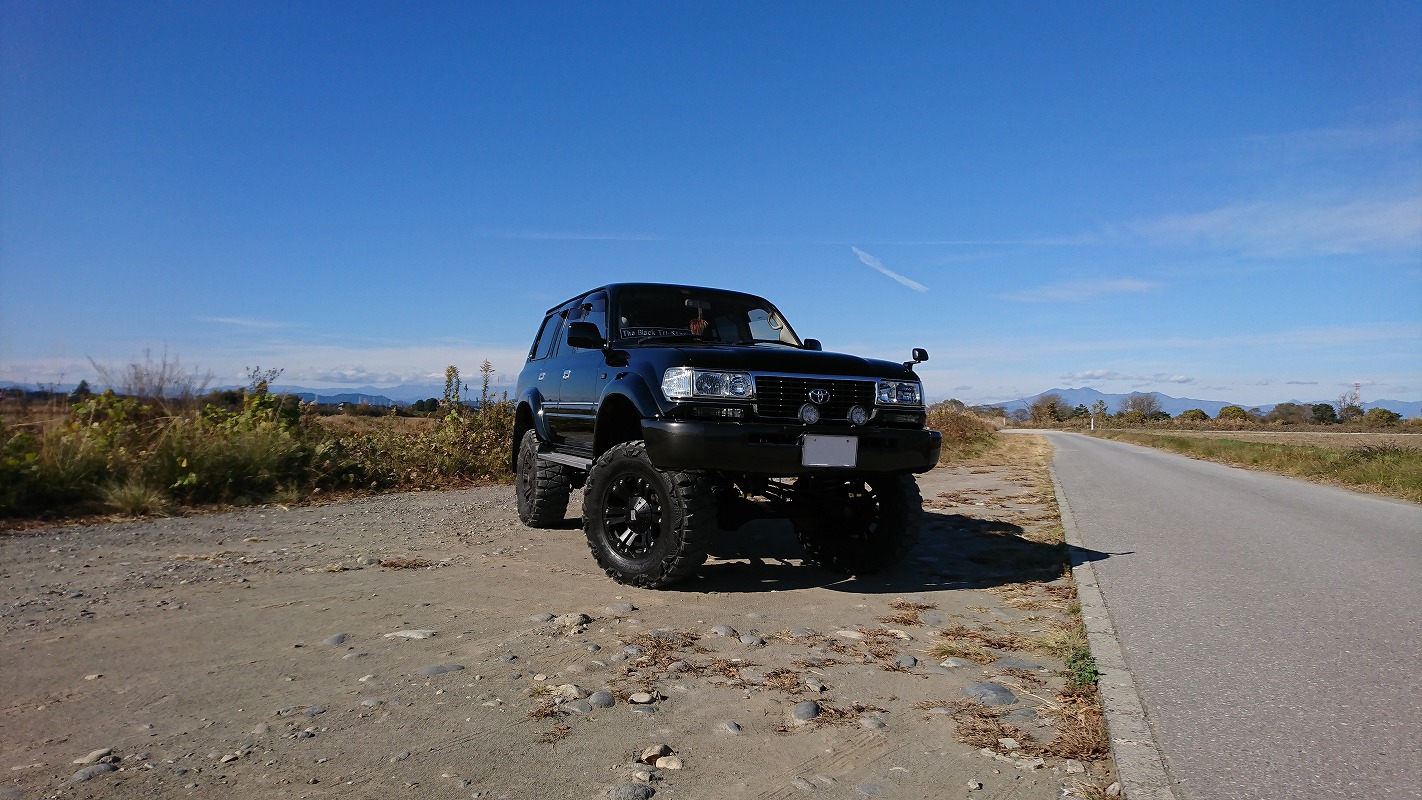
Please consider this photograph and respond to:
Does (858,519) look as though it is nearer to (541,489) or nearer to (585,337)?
(585,337)

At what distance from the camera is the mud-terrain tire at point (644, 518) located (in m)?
4.81

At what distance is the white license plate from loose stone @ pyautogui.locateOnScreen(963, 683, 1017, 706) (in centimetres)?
168

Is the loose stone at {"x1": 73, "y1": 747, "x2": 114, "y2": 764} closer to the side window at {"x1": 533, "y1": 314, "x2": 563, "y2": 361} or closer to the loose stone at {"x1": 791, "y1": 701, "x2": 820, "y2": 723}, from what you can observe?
the loose stone at {"x1": 791, "y1": 701, "x2": 820, "y2": 723}

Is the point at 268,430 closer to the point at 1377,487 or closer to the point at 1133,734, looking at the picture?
the point at 1133,734

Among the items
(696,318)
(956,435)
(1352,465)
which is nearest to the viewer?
(696,318)

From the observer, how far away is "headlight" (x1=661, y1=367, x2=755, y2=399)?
4.78m

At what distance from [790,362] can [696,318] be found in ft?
5.97

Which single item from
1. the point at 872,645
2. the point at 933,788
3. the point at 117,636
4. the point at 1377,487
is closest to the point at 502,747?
the point at 933,788

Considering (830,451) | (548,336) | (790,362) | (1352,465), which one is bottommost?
(1352,465)

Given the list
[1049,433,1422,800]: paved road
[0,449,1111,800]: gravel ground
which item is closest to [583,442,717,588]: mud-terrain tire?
[0,449,1111,800]: gravel ground

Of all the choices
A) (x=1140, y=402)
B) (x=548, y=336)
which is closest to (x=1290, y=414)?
(x=1140, y=402)

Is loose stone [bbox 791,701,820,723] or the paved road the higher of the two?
the paved road

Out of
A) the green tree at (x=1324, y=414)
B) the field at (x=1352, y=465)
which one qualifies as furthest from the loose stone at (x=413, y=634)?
the green tree at (x=1324, y=414)

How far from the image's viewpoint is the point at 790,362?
5000 millimetres
